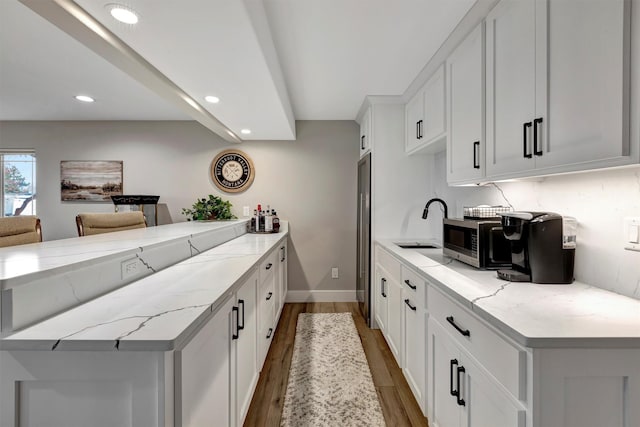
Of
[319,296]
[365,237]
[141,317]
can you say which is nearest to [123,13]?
[141,317]

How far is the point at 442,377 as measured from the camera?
1439mm

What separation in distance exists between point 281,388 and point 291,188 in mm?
2436

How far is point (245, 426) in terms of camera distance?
5.59 ft

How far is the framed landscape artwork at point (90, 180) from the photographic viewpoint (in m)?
3.94

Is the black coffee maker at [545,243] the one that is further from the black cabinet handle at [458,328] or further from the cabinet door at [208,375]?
the cabinet door at [208,375]

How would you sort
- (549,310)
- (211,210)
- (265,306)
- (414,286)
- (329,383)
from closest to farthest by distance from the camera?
(549,310), (414,286), (329,383), (265,306), (211,210)

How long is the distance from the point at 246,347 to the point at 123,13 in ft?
5.74

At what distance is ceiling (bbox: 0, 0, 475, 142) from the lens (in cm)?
147

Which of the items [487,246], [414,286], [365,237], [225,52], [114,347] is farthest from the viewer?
[365,237]

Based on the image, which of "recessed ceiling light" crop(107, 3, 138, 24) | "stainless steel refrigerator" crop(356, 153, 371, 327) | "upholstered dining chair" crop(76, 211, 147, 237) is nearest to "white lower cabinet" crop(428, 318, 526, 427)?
"stainless steel refrigerator" crop(356, 153, 371, 327)

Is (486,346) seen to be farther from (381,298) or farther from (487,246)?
(381,298)

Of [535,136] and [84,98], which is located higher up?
[84,98]

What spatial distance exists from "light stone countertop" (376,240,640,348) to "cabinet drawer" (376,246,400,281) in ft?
2.46

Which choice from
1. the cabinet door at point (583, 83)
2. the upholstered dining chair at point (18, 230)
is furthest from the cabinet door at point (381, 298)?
the upholstered dining chair at point (18, 230)
